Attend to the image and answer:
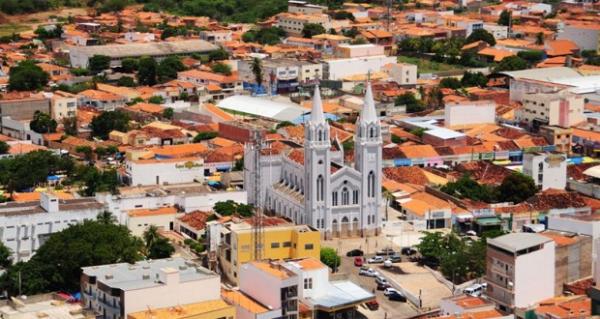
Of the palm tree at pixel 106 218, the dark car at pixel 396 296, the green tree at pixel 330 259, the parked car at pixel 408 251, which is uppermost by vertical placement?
the palm tree at pixel 106 218

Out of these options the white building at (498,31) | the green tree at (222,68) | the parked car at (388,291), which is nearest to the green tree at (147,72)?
the green tree at (222,68)

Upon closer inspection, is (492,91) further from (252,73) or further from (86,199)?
(86,199)

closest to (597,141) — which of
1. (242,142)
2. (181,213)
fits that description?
(242,142)

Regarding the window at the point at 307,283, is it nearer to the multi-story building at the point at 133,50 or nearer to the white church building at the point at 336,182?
the white church building at the point at 336,182

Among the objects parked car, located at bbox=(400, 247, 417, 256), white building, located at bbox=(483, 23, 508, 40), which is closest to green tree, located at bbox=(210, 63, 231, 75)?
white building, located at bbox=(483, 23, 508, 40)

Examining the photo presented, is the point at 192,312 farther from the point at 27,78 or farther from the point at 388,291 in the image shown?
the point at 27,78
